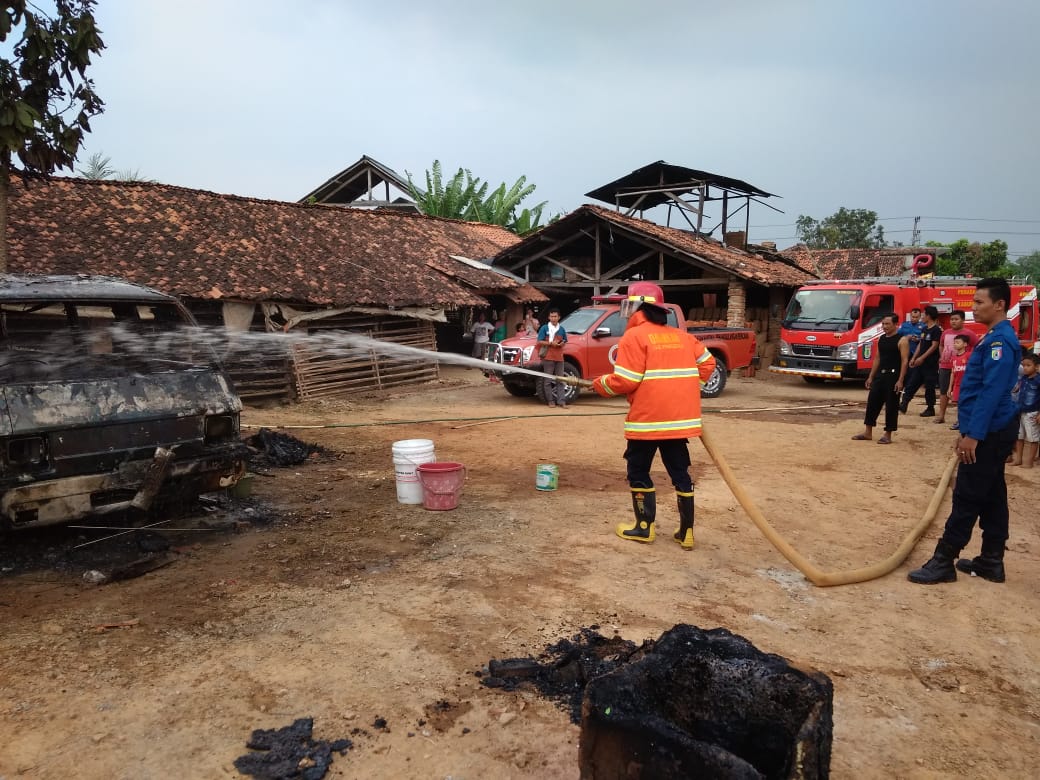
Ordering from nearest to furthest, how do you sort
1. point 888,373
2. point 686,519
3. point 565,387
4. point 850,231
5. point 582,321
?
point 686,519
point 888,373
point 565,387
point 582,321
point 850,231

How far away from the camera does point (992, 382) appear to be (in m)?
4.45

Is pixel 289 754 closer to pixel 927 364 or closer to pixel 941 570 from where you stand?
pixel 941 570

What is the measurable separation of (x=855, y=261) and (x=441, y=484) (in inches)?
1351

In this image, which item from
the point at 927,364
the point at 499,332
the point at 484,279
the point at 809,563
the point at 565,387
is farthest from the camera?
the point at 499,332

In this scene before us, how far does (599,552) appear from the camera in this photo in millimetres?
5184

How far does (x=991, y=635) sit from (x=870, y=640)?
0.74 metres

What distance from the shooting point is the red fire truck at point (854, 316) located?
616 inches

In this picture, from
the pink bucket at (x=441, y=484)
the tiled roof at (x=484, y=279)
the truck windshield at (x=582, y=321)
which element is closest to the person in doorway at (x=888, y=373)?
the truck windshield at (x=582, y=321)

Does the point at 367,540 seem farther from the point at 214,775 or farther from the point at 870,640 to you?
the point at 870,640

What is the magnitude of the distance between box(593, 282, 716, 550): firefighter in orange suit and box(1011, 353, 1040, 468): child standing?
4.79m

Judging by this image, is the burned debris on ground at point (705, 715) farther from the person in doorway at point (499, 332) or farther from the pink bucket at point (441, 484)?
the person in doorway at point (499, 332)

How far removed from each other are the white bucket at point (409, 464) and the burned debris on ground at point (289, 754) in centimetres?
332

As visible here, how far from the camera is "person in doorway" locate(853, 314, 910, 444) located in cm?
896

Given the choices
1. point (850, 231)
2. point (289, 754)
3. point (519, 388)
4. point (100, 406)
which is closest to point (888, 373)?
point (519, 388)
